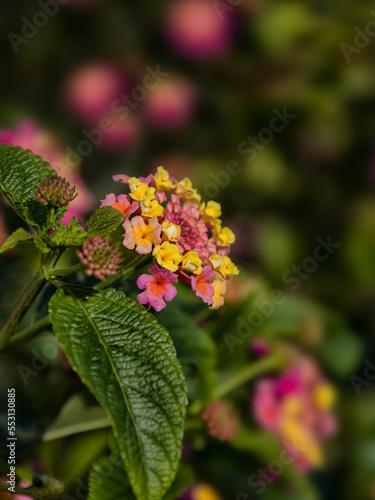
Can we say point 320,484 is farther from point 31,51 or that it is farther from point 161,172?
point 31,51

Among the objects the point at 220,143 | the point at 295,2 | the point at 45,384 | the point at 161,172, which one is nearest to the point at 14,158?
the point at 161,172

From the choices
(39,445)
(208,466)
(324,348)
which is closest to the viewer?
(39,445)

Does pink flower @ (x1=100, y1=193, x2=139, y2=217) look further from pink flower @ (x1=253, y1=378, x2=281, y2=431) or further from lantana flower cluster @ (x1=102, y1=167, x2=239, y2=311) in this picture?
pink flower @ (x1=253, y1=378, x2=281, y2=431)

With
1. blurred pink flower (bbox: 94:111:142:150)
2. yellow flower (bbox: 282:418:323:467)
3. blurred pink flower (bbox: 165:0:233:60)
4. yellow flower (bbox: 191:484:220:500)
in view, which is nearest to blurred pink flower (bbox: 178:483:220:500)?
yellow flower (bbox: 191:484:220:500)

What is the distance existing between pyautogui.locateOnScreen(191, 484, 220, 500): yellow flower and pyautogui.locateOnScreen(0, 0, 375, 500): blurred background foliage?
318 millimetres

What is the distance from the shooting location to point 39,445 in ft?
1.79

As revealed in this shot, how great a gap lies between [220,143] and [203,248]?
806mm

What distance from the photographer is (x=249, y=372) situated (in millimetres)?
688

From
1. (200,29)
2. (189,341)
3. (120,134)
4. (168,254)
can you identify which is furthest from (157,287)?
(200,29)

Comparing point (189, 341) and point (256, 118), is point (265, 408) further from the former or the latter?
point (256, 118)

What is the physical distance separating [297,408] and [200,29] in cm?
74

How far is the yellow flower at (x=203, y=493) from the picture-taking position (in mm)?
641

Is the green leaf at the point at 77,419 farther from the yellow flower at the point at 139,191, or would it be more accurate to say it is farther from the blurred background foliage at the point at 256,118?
the blurred background foliage at the point at 256,118

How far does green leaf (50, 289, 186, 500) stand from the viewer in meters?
0.34
